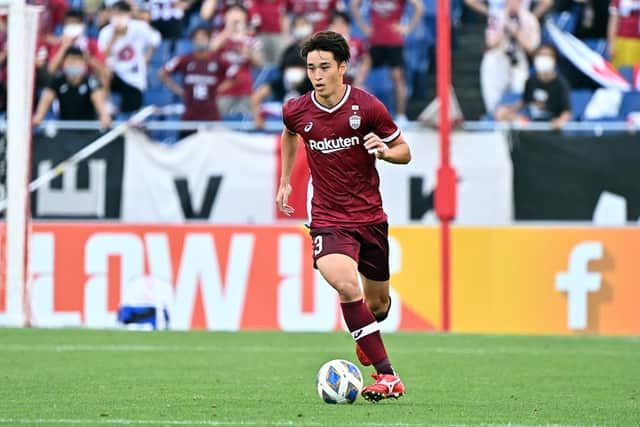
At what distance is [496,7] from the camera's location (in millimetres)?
19656

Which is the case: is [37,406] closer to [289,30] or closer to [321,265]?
[321,265]

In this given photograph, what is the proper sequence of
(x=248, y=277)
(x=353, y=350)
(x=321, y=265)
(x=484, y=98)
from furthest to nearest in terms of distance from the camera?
1. (x=484, y=98)
2. (x=248, y=277)
3. (x=353, y=350)
4. (x=321, y=265)

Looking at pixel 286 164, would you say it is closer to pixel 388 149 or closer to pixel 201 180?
pixel 388 149

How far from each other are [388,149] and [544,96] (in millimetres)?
9735

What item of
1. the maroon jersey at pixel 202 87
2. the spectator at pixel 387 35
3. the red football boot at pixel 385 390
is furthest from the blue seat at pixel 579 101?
the red football boot at pixel 385 390

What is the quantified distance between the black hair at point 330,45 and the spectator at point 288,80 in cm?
923

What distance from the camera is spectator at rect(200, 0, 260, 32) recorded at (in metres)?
19.4

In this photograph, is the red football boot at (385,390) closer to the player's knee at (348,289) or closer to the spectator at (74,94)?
the player's knee at (348,289)

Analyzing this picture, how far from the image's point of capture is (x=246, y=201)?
16906 mm

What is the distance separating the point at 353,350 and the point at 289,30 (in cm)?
804

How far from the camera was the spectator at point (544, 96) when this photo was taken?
17531mm

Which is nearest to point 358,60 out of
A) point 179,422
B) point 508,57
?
point 508,57

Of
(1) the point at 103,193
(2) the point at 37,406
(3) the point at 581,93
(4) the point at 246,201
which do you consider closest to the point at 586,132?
(3) the point at 581,93

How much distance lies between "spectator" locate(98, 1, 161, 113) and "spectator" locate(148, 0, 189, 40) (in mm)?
646
